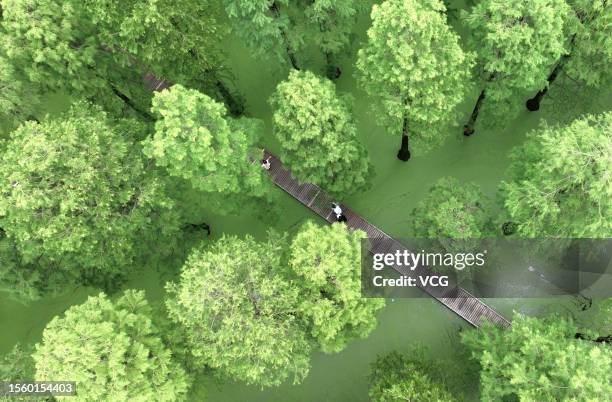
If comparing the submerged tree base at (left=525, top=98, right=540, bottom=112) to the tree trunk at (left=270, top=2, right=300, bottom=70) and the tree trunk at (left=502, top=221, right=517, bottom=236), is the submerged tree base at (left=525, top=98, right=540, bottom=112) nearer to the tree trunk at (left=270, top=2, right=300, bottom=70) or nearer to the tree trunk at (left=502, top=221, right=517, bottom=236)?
the tree trunk at (left=502, top=221, right=517, bottom=236)

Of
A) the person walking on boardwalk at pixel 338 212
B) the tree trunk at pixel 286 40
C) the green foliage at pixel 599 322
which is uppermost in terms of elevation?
the tree trunk at pixel 286 40

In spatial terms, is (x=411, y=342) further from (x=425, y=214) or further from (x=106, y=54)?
(x=106, y=54)

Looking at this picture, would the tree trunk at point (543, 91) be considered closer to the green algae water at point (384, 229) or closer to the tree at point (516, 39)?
the green algae water at point (384, 229)

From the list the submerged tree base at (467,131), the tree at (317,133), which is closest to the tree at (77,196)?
the tree at (317,133)

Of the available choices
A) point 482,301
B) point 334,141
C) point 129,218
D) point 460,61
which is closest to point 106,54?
point 129,218

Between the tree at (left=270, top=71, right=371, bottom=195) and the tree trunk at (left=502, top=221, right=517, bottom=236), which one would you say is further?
the tree trunk at (left=502, top=221, right=517, bottom=236)

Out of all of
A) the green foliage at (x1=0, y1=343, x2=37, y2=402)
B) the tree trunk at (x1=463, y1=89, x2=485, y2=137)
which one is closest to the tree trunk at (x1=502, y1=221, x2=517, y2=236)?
the tree trunk at (x1=463, y1=89, x2=485, y2=137)

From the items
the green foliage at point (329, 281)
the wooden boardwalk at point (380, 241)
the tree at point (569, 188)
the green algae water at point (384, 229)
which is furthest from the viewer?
the green algae water at point (384, 229)
